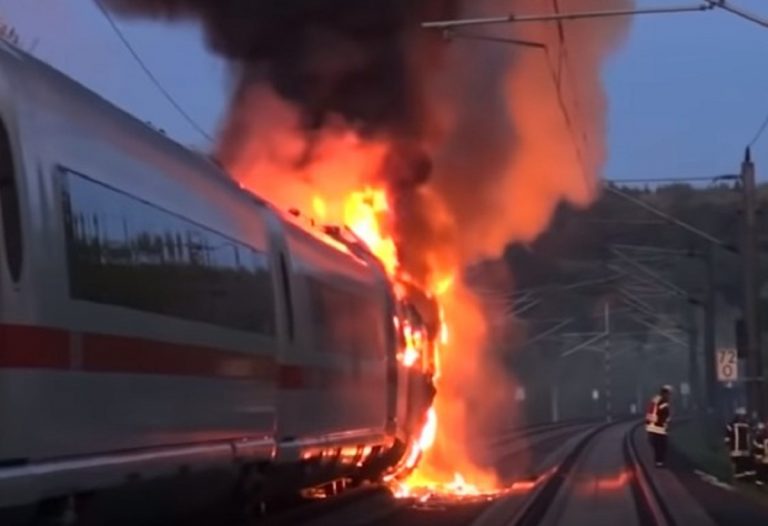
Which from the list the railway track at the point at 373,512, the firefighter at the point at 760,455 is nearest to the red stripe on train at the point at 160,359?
the railway track at the point at 373,512

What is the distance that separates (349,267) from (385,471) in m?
4.62

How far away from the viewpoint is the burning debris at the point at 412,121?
102 ft

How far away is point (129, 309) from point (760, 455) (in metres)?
22.1

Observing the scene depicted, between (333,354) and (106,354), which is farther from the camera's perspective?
(333,354)

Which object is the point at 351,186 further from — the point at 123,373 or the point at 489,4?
the point at 123,373

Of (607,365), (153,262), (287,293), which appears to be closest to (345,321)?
(287,293)

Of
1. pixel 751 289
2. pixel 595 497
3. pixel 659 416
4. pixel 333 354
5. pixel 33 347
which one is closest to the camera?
pixel 33 347

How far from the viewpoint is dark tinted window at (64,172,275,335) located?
1112cm

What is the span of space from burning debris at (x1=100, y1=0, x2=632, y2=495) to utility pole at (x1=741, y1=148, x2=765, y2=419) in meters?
3.53

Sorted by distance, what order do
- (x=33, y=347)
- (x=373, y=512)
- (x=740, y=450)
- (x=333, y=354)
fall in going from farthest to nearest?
1. (x=740, y=450)
2. (x=373, y=512)
3. (x=333, y=354)
4. (x=33, y=347)

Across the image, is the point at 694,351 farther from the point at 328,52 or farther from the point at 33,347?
the point at 33,347

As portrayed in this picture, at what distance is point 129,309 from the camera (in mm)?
11859

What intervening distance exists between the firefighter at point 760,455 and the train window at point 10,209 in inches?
920

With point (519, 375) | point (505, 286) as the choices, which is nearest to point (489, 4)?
point (505, 286)
